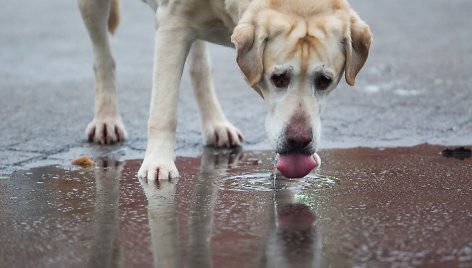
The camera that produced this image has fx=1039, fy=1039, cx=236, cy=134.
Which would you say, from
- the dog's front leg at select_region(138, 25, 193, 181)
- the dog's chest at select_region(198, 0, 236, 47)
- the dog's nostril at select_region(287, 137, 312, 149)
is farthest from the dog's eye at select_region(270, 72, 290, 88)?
the dog's front leg at select_region(138, 25, 193, 181)

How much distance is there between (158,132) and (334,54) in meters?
0.99

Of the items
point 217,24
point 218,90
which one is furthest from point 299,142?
point 218,90

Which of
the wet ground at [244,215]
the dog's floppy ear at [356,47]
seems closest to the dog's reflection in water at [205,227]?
the wet ground at [244,215]

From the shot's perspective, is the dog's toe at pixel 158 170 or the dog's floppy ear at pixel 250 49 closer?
the dog's floppy ear at pixel 250 49

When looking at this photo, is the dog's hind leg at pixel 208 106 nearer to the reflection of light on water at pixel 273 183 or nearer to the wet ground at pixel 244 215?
the wet ground at pixel 244 215

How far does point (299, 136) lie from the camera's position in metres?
4.20

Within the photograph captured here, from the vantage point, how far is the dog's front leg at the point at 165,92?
15.8 feet

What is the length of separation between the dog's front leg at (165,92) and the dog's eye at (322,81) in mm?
826

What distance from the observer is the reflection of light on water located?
14.5ft

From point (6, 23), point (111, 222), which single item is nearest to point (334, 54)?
point (111, 222)

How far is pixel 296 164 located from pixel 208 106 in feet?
5.47

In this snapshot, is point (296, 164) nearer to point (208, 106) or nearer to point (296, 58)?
point (296, 58)

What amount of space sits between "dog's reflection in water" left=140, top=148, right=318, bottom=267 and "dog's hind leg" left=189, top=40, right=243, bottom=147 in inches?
37.6

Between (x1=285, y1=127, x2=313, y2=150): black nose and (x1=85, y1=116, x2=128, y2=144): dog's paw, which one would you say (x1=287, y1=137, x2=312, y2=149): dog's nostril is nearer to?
(x1=285, y1=127, x2=313, y2=150): black nose
